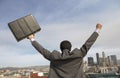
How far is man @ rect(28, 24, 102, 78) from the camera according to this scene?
3.92 meters

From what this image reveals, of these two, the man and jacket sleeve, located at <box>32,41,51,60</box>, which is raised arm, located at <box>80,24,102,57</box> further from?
jacket sleeve, located at <box>32,41,51,60</box>

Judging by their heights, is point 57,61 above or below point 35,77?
above

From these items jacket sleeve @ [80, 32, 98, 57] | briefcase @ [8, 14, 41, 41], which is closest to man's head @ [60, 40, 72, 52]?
jacket sleeve @ [80, 32, 98, 57]

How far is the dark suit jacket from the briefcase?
1.05 feet

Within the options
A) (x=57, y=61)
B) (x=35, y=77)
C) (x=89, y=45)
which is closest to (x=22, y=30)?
(x=57, y=61)

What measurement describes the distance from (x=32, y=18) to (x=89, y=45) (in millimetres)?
941

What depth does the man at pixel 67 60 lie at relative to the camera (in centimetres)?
392

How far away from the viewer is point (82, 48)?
4.00 metres

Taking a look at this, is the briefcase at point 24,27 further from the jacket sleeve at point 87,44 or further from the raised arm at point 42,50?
the jacket sleeve at point 87,44

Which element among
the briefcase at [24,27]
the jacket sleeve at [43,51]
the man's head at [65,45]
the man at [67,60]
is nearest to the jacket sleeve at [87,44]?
the man at [67,60]

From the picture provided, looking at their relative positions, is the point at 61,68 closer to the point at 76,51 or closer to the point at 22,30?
the point at 76,51

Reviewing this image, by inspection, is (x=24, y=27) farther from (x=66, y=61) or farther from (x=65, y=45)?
(x=66, y=61)

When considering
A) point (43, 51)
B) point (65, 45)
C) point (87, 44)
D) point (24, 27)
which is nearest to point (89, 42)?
point (87, 44)

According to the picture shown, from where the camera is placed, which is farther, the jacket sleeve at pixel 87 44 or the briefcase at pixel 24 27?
the briefcase at pixel 24 27
